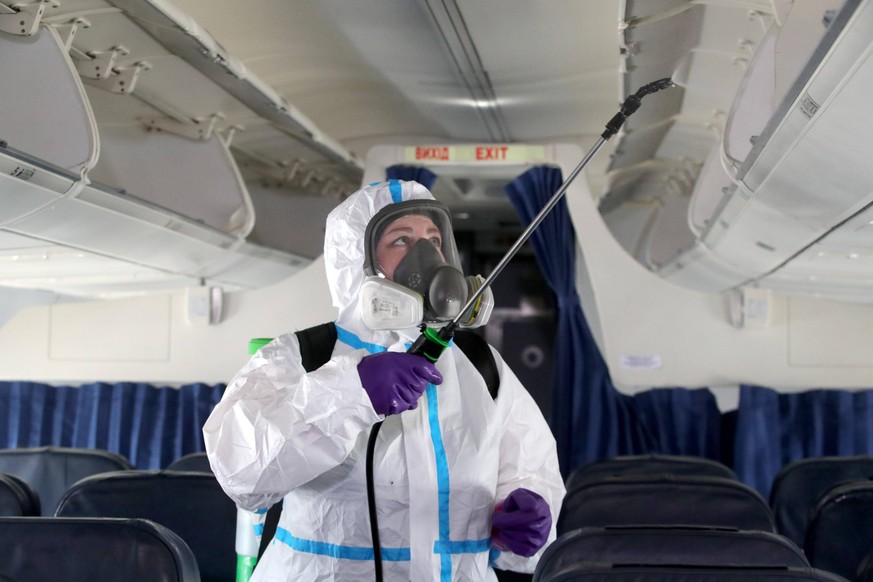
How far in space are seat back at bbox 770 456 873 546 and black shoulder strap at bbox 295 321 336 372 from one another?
2.94 metres

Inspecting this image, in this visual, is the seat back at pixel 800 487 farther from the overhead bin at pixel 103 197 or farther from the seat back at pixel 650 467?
the overhead bin at pixel 103 197

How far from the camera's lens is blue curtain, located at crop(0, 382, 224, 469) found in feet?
21.0

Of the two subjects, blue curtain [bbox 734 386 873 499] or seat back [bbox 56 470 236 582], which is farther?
blue curtain [bbox 734 386 873 499]

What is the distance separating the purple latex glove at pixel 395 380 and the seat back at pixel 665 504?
5.63ft

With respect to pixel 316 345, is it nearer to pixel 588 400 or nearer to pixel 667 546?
pixel 667 546

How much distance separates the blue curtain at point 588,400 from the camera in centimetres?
607

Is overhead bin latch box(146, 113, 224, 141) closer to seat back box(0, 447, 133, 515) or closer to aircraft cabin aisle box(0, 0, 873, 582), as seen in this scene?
aircraft cabin aisle box(0, 0, 873, 582)

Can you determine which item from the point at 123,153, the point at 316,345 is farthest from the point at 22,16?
the point at 316,345

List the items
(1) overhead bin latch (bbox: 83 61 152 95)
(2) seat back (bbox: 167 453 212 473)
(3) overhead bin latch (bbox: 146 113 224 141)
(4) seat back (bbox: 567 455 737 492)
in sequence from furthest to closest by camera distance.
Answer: (3) overhead bin latch (bbox: 146 113 224 141) < (2) seat back (bbox: 167 453 212 473) < (4) seat back (bbox: 567 455 737 492) < (1) overhead bin latch (bbox: 83 61 152 95)

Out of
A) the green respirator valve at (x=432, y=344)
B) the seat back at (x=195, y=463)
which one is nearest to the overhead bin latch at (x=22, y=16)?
the green respirator valve at (x=432, y=344)

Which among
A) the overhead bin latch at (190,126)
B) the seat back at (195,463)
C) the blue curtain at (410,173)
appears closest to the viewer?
the seat back at (195,463)

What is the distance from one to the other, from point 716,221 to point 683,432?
6.50 ft

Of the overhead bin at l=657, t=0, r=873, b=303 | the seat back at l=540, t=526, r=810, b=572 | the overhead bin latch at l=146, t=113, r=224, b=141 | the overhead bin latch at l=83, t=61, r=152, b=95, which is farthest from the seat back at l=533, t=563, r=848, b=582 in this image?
the overhead bin latch at l=146, t=113, r=224, b=141

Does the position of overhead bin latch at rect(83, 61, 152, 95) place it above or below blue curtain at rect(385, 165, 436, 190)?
above
